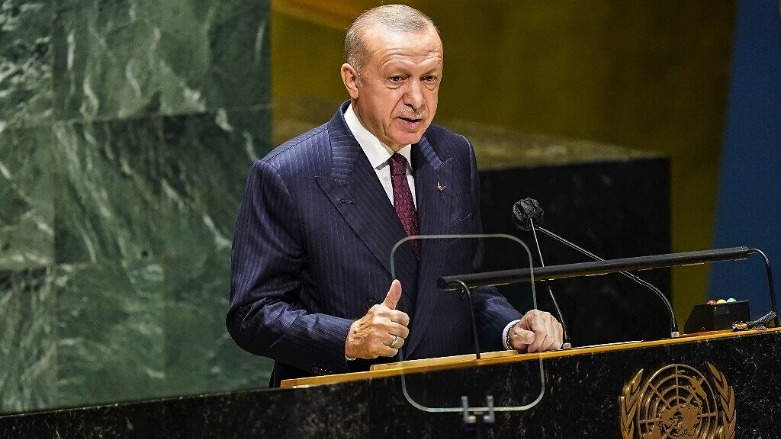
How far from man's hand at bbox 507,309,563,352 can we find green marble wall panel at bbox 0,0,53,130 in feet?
11.6

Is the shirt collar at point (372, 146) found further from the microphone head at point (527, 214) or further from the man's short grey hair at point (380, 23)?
the microphone head at point (527, 214)

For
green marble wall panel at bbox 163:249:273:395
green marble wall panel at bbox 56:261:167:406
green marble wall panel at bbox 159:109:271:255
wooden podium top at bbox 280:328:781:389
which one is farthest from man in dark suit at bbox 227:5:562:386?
green marble wall panel at bbox 56:261:167:406

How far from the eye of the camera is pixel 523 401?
2668 mm

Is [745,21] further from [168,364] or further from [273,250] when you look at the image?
[273,250]

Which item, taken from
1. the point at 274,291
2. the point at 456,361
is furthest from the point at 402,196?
the point at 456,361

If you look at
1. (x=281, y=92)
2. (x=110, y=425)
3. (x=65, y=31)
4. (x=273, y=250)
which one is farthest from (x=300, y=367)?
(x=65, y=31)

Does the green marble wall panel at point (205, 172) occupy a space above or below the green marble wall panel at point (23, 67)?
below

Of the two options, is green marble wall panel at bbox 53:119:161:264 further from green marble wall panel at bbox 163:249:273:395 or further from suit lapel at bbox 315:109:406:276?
suit lapel at bbox 315:109:406:276

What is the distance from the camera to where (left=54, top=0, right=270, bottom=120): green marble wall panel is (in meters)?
5.77

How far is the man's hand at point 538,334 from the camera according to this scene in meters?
2.88

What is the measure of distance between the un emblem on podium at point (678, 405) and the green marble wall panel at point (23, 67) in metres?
3.78

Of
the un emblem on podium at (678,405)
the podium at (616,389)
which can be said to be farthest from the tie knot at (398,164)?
the un emblem on podium at (678,405)

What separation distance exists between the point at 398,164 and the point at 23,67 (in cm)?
297

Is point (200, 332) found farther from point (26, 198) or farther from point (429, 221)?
point (429, 221)
